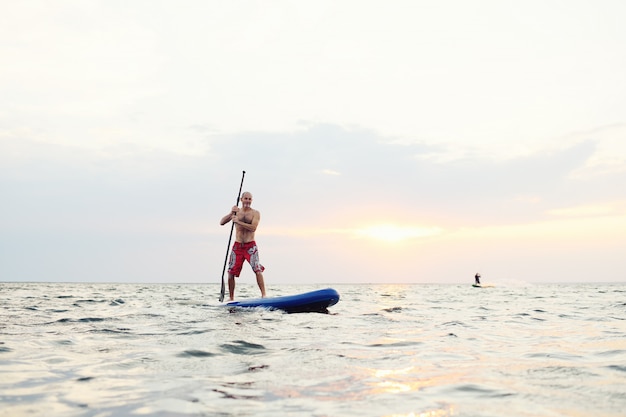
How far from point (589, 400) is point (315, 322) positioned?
6.24m

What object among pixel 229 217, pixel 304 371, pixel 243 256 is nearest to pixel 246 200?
pixel 229 217

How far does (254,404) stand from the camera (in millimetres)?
3492

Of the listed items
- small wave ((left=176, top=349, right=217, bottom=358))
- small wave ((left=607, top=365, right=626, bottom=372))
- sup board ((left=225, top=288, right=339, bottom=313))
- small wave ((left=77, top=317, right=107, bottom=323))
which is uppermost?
sup board ((left=225, top=288, right=339, bottom=313))

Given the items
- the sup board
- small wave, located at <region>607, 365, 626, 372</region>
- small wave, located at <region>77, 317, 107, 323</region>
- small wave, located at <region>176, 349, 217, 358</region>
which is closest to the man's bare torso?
the sup board

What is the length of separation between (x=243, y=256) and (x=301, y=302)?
7.93 feet

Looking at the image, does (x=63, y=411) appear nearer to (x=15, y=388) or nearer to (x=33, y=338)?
(x=15, y=388)

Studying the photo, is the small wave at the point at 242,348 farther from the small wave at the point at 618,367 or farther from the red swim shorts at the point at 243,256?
the red swim shorts at the point at 243,256

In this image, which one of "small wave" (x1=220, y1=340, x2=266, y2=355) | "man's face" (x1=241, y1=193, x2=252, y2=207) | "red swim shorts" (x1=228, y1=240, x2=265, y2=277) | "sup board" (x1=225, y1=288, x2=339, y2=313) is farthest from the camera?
"red swim shorts" (x1=228, y1=240, x2=265, y2=277)

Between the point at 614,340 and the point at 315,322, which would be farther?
the point at 315,322

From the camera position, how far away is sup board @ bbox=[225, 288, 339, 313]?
11.4 m

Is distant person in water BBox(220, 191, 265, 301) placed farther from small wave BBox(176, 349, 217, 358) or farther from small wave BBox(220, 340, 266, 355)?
small wave BBox(176, 349, 217, 358)

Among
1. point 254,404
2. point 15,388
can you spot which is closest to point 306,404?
point 254,404

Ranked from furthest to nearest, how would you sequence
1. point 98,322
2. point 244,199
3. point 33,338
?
point 244,199 → point 98,322 → point 33,338

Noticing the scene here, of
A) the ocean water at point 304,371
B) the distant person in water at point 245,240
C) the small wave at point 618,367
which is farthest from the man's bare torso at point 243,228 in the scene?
the small wave at point 618,367
